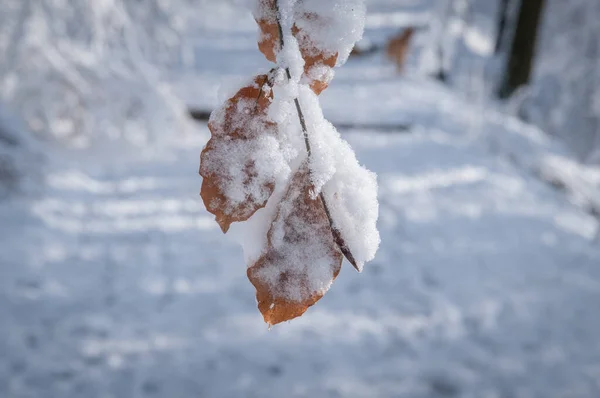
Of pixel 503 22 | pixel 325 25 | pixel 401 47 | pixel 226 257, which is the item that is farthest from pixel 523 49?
pixel 325 25

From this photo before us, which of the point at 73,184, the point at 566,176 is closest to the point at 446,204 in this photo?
the point at 566,176

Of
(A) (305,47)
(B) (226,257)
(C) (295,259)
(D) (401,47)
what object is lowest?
(D) (401,47)

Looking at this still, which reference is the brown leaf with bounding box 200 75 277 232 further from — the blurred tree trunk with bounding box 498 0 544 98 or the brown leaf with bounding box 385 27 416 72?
the brown leaf with bounding box 385 27 416 72

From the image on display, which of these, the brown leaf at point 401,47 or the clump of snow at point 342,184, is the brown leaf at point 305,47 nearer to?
the clump of snow at point 342,184

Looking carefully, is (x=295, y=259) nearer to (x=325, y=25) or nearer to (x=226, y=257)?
(x=325, y=25)

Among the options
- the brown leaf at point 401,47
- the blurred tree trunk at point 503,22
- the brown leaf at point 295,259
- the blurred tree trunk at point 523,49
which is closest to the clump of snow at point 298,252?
the brown leaf at point 295,259

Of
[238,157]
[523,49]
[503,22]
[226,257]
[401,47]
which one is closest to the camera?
[238,157]

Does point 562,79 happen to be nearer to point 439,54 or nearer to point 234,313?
point 439,54
